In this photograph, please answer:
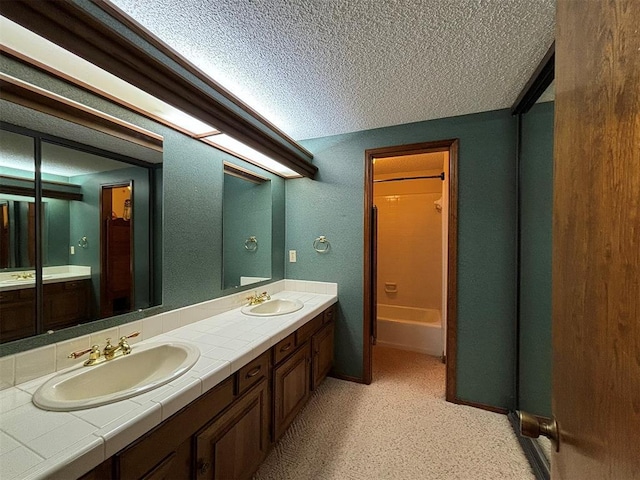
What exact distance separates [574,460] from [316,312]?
1531mm

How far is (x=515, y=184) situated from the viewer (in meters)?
1.93

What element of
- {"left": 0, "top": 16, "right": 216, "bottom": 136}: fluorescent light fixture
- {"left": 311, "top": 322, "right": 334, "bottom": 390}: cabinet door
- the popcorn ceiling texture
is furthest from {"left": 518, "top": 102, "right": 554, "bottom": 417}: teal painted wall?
{"left": 0, "top": 16, "right": 216, "bottom": 136}: fluorescent light fixture

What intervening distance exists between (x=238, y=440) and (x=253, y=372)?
0.93ft

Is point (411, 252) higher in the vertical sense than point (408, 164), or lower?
lower

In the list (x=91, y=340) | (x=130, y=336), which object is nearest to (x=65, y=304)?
(x=91, y=340)

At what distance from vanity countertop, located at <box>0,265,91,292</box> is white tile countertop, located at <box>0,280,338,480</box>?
27cm

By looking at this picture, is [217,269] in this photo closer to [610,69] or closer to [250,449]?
[250,449]

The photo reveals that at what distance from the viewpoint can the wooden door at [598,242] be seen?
1.19 feet

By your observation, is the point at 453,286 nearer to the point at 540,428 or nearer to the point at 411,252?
the point at 540,428

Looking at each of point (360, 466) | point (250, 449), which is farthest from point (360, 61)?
point (360, 466)

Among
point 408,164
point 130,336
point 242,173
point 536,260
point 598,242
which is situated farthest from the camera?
point 408,164

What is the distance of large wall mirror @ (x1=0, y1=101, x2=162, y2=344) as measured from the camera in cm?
94

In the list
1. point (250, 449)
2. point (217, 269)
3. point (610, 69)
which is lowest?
point (250, 449)

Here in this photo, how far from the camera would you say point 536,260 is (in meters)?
1.73
